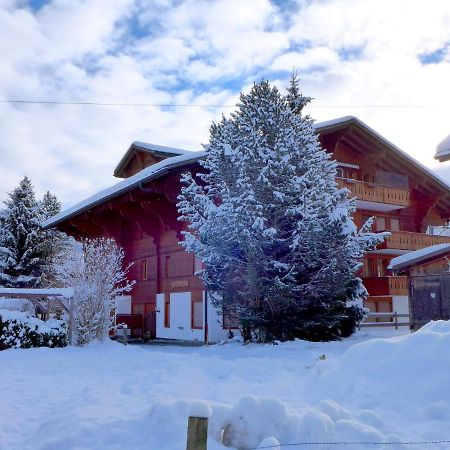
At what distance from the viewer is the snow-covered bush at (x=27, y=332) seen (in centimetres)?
1770

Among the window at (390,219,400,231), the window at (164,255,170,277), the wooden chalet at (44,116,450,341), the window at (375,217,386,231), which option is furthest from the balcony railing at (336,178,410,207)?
the window at (164,255,170,277)

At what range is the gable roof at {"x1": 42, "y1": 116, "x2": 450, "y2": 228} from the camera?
2239cm

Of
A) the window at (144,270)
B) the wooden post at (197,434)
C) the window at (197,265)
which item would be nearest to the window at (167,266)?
the window at (144,270)

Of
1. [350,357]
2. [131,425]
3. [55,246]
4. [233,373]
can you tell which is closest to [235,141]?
[233,373]

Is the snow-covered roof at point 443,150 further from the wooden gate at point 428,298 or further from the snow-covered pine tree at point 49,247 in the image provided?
the snow-covered pine tree at point 49,247

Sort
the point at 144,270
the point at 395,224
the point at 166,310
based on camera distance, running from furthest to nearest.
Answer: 1. the point at 395,224
2. the point at 144,270
3. the point at 166,310

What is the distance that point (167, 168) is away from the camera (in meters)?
22.0

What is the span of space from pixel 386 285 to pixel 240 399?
23.8m

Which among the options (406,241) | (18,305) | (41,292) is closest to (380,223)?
(406,241)

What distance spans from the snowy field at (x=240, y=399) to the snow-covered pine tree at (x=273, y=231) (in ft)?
15.5

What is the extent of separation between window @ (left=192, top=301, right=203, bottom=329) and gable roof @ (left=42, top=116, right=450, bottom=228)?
19.2 ft

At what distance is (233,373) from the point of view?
37.3 ft

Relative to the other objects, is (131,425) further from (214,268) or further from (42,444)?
(214,268)

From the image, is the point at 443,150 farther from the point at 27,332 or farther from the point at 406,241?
the point at 406,241
